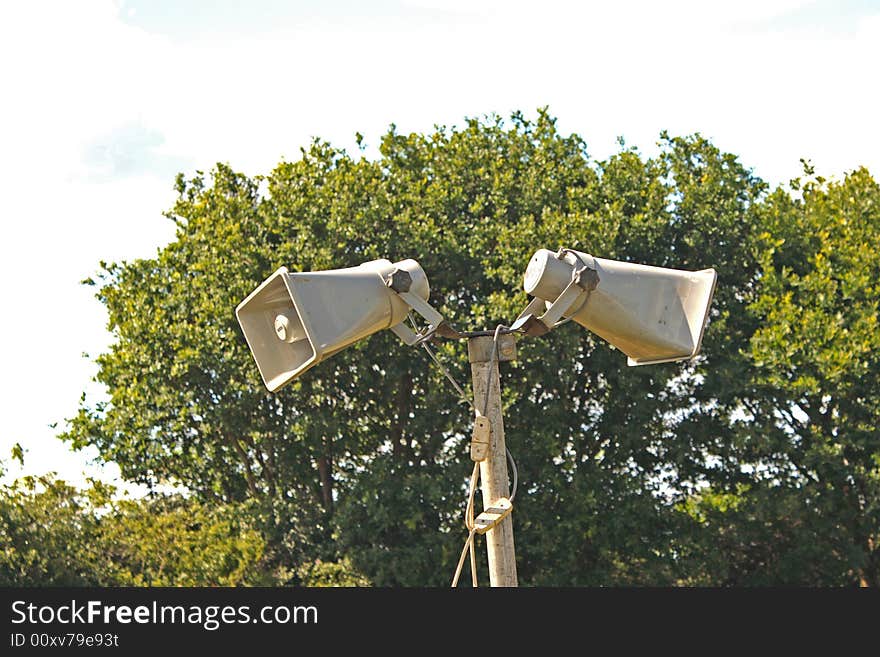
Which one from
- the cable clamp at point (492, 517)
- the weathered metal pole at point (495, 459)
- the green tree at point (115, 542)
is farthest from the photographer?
the green tree at point (115, 542)

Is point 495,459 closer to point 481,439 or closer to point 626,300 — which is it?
point 481,439

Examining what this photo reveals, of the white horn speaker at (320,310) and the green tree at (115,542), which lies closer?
the white horn speaker at (320,310)

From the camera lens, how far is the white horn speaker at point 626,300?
15.5 ft

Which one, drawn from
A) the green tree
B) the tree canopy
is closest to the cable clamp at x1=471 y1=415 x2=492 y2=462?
the tree canopy

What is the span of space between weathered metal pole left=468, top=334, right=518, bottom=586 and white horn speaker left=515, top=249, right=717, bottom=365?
180 mm

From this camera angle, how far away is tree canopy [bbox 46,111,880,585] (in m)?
12.4

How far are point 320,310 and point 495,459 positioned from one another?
3.00 feet

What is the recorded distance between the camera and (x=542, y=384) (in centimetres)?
1278

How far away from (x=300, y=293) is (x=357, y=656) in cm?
163

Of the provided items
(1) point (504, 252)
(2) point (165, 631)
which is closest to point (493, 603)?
(2) point (165, 631)

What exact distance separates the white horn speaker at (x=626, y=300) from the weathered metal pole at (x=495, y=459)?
0.59ft

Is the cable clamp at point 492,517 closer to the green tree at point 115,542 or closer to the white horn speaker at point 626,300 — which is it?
the white horn speaker at point 626,300

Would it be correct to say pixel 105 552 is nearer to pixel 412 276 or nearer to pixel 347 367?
pixel 347 367

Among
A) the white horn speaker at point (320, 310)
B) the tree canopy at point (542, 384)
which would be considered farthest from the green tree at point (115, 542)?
the white horn speaker at point (320, 310)
